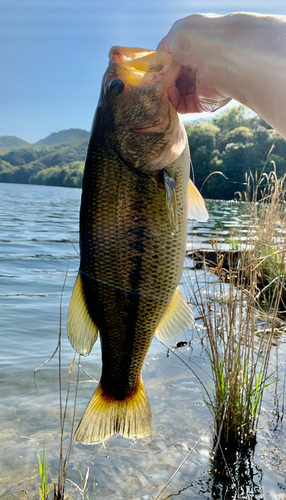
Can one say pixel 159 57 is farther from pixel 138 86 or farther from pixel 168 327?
pixel 168 327

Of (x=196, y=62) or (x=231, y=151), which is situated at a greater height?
(x=231, y=151)

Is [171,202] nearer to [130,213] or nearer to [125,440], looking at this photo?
[130,213]

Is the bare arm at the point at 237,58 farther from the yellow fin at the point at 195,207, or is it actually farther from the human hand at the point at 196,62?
the yellow fin at the point at 195,207

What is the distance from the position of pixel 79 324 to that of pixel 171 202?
2.42 feet

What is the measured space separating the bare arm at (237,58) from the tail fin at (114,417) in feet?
5.13

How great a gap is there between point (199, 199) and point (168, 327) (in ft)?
2.35

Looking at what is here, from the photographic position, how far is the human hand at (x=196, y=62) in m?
1.47

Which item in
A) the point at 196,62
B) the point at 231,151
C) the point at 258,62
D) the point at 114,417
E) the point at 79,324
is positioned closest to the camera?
the point at 258,62

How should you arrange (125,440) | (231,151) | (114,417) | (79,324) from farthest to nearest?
(231,151)
(125,440)
(114,417)
(79,324)

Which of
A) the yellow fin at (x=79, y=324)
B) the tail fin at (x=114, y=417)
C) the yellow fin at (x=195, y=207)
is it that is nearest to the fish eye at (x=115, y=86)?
the yellow fin at (x=195, y=207)

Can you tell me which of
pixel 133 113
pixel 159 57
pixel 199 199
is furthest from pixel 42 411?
pixel 159 57

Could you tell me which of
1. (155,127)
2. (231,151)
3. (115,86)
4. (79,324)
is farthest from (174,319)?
(231,151)

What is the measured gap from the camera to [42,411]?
14.9ft

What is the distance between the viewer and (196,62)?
5.18ft
